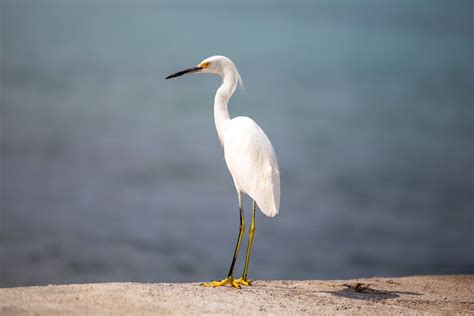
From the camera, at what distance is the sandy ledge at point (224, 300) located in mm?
3820

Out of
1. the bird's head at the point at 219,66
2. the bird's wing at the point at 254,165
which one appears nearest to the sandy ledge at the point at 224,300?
the bird's wing at the point at 254,165

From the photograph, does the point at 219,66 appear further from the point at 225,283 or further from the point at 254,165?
the point at 225,283

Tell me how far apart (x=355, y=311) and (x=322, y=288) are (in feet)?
3.45

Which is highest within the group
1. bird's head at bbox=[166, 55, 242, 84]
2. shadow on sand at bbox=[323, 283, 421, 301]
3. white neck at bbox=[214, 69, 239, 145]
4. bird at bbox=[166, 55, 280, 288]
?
bird's head at bbox=[166, 55, 242, 84]

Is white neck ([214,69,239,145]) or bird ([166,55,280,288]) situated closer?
bird ([166,55,280,288])

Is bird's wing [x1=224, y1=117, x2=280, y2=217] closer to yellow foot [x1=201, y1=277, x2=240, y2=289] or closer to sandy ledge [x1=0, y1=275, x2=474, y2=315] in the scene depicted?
yellow foot [x1=201, y1=277, x2=240, y2=289]

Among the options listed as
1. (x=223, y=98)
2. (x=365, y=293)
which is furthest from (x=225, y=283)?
(x=223, y=98)

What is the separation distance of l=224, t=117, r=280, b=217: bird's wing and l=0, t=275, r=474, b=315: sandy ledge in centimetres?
66

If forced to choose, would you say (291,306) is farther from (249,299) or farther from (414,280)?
(414,280)

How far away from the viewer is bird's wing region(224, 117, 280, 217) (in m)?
4.87

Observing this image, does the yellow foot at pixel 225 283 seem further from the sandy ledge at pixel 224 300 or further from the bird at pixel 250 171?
A: the sandy ledge at pixel 224 300

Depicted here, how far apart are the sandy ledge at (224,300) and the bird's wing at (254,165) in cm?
66

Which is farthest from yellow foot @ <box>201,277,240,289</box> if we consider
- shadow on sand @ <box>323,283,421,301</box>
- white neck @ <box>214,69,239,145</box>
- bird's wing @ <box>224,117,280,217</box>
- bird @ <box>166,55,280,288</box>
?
white neck @ <box>214,69,239,145</box>

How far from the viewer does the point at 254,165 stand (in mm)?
4992
